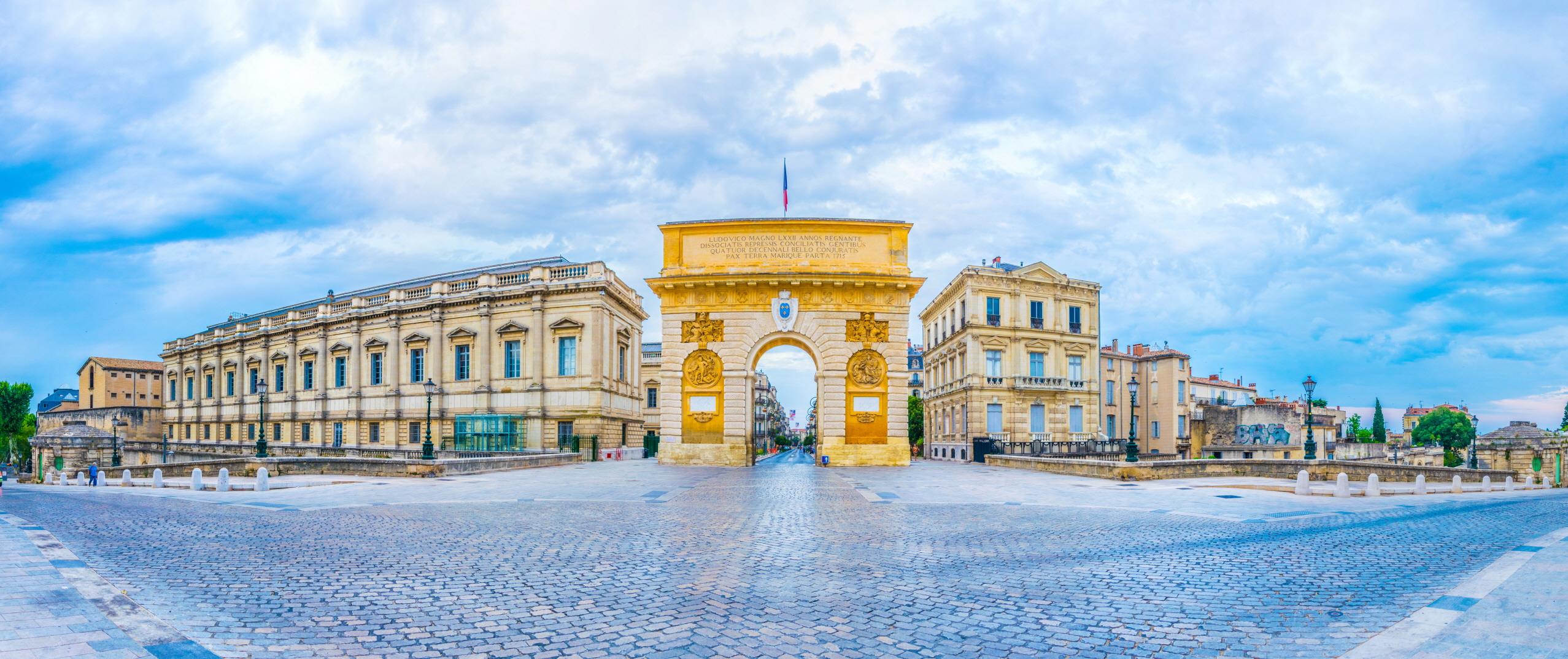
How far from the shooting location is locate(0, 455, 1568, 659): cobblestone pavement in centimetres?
583

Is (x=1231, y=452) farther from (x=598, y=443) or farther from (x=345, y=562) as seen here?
(x=345, y=562)

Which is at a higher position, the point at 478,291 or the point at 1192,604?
the point at 478,291

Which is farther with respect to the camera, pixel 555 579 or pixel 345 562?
pixel 345 562

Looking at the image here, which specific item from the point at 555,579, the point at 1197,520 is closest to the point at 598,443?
the point at 1197,520

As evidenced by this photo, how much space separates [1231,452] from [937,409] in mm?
20180

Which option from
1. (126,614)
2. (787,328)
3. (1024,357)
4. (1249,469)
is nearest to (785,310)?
(787,328)

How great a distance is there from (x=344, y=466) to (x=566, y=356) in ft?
60.7

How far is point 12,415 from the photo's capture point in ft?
274

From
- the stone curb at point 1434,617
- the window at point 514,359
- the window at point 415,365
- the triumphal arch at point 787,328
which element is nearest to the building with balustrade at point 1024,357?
the triumphal arch at point 787,328

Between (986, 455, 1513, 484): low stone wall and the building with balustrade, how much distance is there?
16905 millimetres

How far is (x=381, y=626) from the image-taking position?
6043mm

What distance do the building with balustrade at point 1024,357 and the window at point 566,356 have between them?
20868 mm

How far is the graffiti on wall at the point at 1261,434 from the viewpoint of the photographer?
57719 millimetres

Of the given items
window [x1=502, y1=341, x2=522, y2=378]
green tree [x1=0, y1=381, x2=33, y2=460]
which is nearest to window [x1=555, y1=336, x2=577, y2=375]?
window [x1=502, y1=341, x2=522, y2=378]
